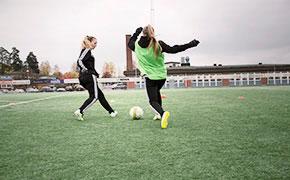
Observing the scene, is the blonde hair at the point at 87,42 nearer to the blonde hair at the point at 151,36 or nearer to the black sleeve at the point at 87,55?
the black sleeve at the point at 87,55

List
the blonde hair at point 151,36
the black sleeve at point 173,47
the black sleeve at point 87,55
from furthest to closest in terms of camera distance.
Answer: the black sleeve at point 87,55 → the black sleeve at point 173,47 → the blonde hair at point 151,36

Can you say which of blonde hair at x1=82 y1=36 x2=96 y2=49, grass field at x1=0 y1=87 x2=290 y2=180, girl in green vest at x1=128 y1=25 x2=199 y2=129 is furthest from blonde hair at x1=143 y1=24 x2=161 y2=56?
blonde hair at x1=82 y1=36 x2=96 y2=49

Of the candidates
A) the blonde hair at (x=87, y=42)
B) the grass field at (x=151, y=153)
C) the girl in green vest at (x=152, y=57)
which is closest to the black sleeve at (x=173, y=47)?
the girl in green vest at (x=152, y=57)

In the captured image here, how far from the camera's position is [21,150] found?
328 cm

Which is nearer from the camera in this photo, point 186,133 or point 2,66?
point 186,133

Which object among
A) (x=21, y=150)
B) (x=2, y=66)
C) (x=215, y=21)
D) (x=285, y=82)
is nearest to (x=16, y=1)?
(x=215, y=21)

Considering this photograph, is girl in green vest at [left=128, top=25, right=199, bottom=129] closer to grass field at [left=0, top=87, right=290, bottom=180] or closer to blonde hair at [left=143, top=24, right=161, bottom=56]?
blonde hair at [left=143, top=24, right=161, bottom=56]

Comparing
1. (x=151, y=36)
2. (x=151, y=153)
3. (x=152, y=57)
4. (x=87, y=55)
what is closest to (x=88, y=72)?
(x=87, y=55)

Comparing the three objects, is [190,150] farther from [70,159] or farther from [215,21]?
[215,21]

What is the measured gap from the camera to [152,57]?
213 inches

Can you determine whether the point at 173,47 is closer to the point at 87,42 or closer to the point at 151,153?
the point at 87,42

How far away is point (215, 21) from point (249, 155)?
111 ft

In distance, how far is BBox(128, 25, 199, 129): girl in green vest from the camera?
519cm

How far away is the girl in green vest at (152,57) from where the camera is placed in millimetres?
5191
